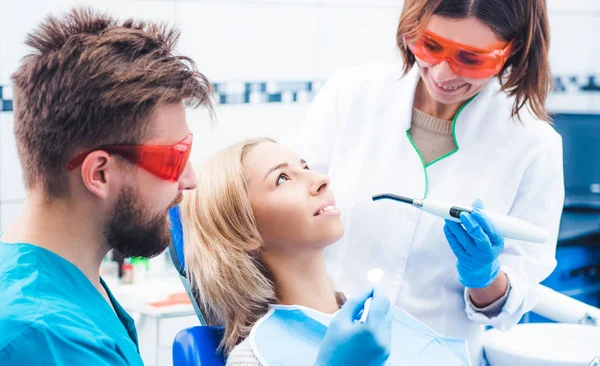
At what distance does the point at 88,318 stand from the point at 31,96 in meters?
0.39

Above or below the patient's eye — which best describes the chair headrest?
below

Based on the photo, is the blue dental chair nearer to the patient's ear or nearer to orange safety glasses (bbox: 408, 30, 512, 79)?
the patient's ear

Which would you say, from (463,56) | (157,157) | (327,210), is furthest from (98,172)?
(463,56)

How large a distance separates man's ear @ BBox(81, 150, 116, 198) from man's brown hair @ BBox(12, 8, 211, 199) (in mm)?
23

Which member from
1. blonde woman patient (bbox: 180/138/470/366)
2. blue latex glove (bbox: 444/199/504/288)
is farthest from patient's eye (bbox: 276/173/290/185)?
blue latex glove (bbox: 444/199/504/288)

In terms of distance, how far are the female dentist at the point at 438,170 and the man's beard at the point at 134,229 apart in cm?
76

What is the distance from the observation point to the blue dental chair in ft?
5.69

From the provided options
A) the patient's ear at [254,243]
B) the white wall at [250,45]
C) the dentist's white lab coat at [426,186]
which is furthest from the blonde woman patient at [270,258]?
the white wall at [250,45]

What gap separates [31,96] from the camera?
49.6 inches

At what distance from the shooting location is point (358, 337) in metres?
1.51

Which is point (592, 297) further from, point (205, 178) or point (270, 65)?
point (205, 178)

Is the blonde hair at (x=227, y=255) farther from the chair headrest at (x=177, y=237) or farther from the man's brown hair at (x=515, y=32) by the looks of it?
the man's brown hair at (x=515, y=32)

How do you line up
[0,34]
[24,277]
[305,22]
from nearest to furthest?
[24,277]
[0,34]
[305,22]

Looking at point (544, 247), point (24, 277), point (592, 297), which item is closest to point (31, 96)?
point (24, 277)
